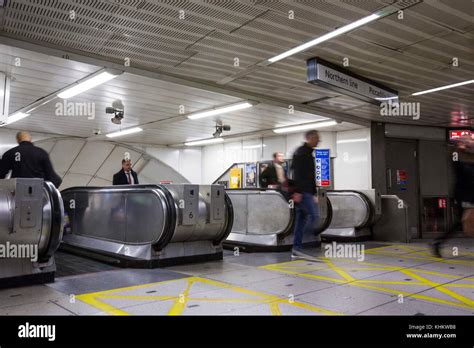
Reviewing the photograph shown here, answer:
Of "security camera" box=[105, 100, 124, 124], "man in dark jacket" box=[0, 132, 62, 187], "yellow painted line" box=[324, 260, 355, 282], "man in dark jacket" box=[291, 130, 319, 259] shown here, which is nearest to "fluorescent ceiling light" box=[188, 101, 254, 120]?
"security camera" box=[105, 100, 124, 124]

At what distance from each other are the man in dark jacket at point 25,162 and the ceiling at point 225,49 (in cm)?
→ 151

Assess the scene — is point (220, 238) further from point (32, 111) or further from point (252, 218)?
point (32, 111)

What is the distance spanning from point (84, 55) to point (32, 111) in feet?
16.7

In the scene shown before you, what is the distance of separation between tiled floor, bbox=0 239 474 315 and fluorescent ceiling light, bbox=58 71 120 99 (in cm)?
334

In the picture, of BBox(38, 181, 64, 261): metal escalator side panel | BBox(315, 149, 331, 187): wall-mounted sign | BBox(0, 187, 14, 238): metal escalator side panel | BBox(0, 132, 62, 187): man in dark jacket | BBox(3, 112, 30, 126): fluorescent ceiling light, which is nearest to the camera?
BBox(0, 187, 14, 238): metal escalator side panel

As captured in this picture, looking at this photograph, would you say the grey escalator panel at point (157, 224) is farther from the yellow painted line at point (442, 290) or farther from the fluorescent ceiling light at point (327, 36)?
the yellow painted line at point (442, 290)

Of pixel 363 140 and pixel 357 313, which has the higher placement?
pixel 363 140

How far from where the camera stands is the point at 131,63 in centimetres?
665

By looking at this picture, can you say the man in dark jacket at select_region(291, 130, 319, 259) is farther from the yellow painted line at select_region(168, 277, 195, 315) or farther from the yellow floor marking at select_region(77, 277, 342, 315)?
the yellow painted line at select_region(168, 277, 195, 315)

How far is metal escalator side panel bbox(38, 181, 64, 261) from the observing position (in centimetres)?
472

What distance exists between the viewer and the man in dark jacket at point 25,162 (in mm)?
5184

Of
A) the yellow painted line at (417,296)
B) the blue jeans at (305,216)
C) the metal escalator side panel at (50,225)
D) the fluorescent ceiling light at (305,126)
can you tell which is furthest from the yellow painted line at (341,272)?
the fluorescent ceiling light at (305,126)

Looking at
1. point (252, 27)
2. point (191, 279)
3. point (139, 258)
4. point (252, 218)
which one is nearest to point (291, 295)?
point (191, 279)

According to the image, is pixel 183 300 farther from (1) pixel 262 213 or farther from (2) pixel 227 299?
(1) pixel 262 213
